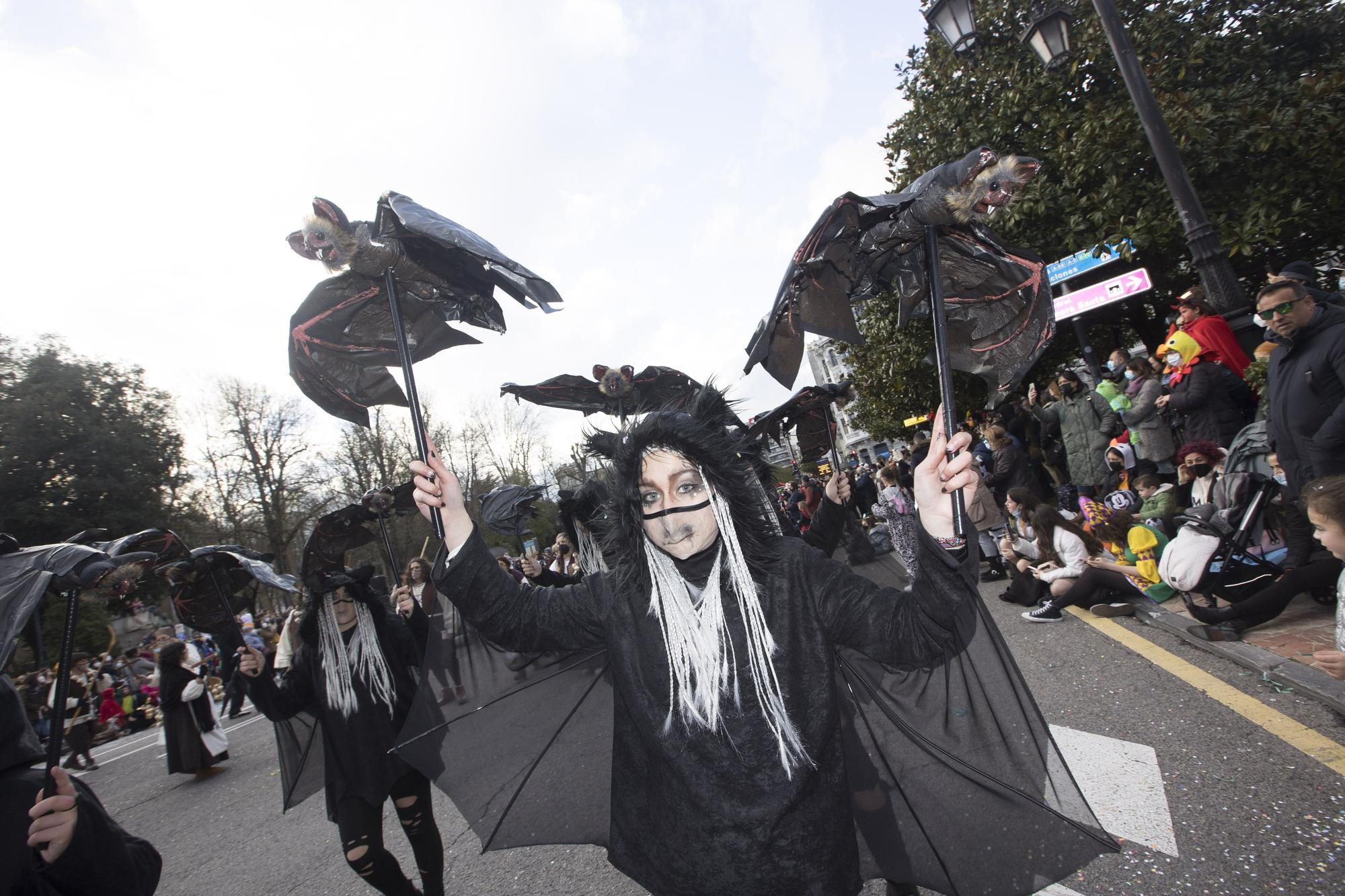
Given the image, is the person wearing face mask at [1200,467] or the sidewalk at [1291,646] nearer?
the sidewalk at [1291,646]

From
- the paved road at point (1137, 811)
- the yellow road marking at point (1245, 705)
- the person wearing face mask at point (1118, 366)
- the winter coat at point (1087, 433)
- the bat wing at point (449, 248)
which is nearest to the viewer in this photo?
the bat wing at point (449, 248)

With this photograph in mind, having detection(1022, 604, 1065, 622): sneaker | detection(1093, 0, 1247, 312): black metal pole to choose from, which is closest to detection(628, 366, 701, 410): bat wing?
detection(1022, 604, 1065, 622): sneaker

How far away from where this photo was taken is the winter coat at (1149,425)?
718 centimetres

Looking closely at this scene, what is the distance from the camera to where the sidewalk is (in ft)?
10.9

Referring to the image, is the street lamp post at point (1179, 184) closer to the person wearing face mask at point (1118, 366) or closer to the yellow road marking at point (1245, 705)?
the yellow road marking at point (1245, 705)

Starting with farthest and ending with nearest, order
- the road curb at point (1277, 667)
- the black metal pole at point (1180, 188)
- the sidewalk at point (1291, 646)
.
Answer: the black metal pole at point (1180, 188) → the sidewalk at point (1291, 646) → the road curb at point (1277, 667)

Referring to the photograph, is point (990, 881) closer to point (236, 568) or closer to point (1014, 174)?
point (1014, 174)

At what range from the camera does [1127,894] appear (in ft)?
7.67

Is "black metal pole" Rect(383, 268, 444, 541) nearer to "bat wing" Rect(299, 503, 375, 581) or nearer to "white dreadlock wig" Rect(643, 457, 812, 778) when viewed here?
"white dreadlock wig" Rect(643, 457, 812, 778)

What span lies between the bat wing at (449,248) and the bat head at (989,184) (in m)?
1.24

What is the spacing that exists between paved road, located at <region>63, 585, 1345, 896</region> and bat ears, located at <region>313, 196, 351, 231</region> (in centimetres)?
318

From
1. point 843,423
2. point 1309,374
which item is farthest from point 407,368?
point 843,423

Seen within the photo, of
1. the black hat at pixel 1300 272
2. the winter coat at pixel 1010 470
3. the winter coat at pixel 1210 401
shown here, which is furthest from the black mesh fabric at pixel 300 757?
the winter coat at pixel 1010 470

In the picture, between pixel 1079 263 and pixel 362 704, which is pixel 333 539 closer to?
pixel 362 704
